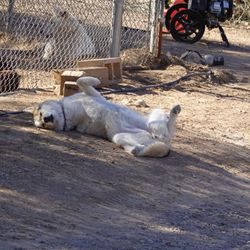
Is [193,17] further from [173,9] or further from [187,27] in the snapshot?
[173,9]

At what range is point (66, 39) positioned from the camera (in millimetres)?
10234

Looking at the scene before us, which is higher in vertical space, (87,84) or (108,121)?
(87,84)

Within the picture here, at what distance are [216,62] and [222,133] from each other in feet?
14.1

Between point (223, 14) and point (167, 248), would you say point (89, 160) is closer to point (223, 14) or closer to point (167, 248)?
point (167, 248)

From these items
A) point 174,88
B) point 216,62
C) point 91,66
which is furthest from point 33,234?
point 216,62

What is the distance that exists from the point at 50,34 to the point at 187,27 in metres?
4.60

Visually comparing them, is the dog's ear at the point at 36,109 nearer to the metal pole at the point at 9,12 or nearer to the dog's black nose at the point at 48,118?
the dog's black nose at the point at 48,118

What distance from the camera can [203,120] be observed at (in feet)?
27.7

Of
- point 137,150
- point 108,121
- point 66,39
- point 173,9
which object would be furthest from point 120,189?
point 173,9

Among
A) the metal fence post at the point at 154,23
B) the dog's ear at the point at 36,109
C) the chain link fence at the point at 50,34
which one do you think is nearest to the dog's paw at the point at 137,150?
the dog's ear at the point at 36,109

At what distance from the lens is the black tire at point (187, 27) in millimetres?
14234

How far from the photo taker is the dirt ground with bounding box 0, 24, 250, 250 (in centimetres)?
498

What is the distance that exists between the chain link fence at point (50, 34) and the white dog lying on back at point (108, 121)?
7.91 feet

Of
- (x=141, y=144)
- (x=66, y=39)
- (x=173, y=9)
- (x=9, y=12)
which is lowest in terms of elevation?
(x=141, y=144)
